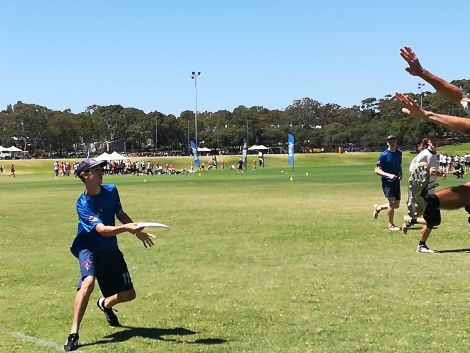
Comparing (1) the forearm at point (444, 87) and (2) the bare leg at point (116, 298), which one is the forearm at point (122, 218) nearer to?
(2) the bare leg at point (116, 298)

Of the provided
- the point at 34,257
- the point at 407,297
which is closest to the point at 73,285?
the point at 34,257

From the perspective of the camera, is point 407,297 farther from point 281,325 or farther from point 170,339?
point 170,339

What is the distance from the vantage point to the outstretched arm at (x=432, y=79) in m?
6.00

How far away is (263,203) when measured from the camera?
23469 millimetres

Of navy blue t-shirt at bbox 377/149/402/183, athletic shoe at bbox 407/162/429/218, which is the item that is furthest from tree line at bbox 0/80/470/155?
athletic shoe at bbox 407/162/429/218

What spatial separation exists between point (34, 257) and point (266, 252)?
4516 mm

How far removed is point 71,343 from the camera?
641cm

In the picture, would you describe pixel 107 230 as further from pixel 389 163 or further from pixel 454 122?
pixel 389 163

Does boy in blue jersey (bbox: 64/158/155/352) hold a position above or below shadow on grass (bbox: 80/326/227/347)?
above

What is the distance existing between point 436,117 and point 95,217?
3.68 m

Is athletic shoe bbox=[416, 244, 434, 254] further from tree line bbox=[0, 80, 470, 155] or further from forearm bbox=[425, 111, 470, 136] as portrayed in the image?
tree line bbox=[0, 80, 470, 155]

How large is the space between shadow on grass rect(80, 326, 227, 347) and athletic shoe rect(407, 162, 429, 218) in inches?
105

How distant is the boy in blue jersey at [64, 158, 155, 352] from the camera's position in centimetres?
675

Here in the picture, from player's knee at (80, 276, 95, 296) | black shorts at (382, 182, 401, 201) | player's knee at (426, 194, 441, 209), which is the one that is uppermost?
player's knee at (426, 194, 441, 209)
